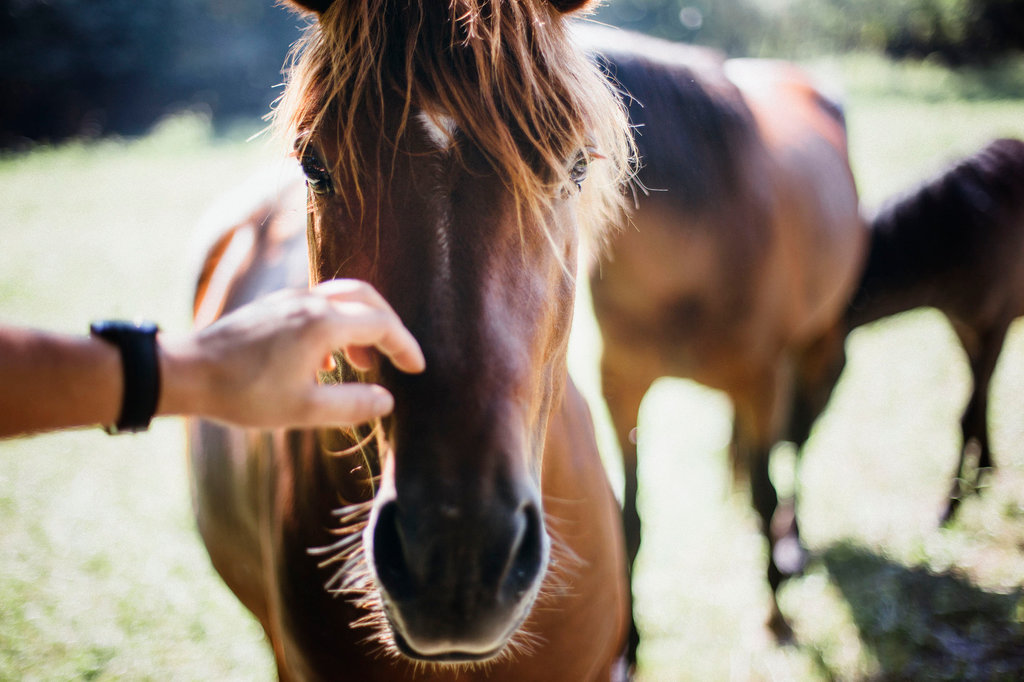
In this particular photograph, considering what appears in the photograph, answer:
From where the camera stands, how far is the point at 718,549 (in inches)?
135

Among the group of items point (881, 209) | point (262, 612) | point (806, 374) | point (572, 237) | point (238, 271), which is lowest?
point (806, 374)

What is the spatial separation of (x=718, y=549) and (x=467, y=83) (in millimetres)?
3108

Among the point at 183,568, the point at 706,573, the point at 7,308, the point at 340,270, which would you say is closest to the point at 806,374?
the point at 706,573

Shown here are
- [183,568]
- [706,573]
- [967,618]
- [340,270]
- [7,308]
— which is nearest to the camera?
[340,270]

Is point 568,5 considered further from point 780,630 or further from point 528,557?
point 780,630

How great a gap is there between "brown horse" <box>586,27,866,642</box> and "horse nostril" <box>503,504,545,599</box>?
1365 mm

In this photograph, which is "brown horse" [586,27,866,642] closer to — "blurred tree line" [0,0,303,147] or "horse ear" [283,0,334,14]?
"horse ear" [283,0,334,14]

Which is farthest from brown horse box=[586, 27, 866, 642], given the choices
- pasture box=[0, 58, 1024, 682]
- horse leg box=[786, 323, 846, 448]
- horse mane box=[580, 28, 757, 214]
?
horse leg box=[786, 323, 846, 448]

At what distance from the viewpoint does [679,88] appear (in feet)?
7.64

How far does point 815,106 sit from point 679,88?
6.19 feet

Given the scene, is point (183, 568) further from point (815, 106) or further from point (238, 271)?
point (815, 106)

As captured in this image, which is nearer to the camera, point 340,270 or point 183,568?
point 340,270

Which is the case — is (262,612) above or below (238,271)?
below

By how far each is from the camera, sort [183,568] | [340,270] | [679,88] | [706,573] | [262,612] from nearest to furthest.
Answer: [340,270] < [262,612] < [679,88] < [706,573] < [183,568]
